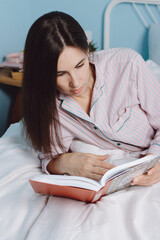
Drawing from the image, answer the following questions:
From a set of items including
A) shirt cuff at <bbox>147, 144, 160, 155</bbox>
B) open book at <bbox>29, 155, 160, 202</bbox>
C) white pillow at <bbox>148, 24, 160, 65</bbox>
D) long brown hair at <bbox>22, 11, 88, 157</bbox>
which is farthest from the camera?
white pillow at <bbox>148, 24, 160, 65</bbox>

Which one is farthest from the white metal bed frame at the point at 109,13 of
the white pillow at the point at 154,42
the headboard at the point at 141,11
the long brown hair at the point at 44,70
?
the long brown hair at the point at 44,70

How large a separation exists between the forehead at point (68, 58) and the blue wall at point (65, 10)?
1.12 m

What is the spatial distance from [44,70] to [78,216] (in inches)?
17.6

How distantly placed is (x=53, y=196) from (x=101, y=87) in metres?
0.44

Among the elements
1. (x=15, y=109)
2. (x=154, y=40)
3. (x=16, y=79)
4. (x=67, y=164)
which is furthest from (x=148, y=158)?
(x=15, y=109)

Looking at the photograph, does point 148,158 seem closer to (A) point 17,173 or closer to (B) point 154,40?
(A) point 17,173

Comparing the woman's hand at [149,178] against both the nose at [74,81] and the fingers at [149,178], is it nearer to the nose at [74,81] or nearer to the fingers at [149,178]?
the fingers at [149,178]

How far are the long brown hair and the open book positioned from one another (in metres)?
0.27

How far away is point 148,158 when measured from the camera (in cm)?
71

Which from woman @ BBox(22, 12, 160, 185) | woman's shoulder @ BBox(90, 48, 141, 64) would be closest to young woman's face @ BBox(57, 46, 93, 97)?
woman @ BBox(22, 12, 160, 185)

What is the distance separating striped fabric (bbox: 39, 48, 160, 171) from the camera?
0.97 m

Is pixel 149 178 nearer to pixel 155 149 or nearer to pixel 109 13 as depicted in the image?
pixel 155 149

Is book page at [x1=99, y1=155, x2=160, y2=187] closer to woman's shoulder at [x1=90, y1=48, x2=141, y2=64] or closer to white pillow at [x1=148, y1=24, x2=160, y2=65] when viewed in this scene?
woman's shoulder at [x1=90, y1=48, x2=141, y2=64]

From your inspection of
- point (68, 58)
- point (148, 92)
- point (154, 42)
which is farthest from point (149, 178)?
point (154, 42)
